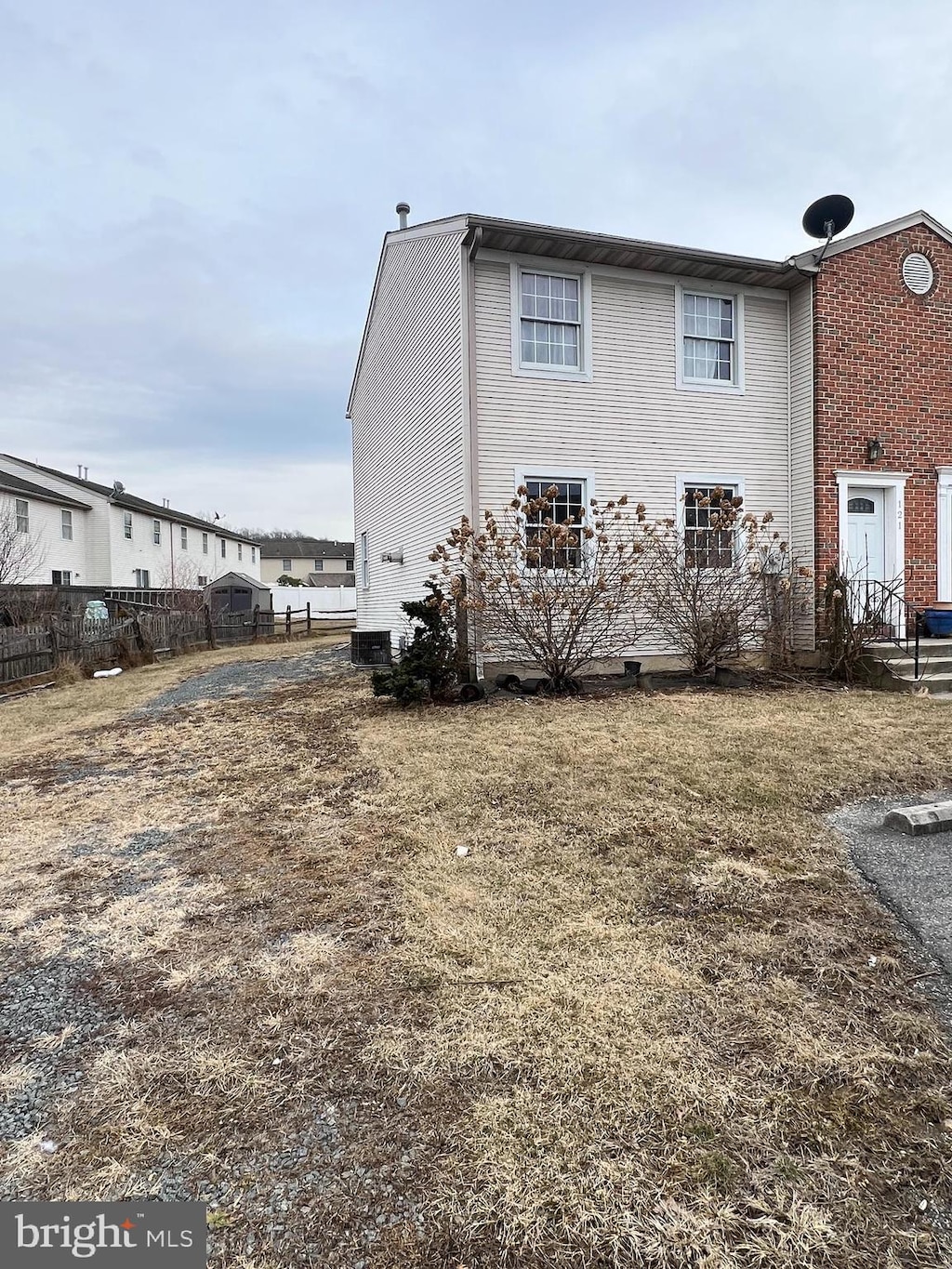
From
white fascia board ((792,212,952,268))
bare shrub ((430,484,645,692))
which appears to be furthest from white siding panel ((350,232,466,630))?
white fascia board ((792,212,952,268))

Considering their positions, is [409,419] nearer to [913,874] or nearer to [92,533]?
[913,874]

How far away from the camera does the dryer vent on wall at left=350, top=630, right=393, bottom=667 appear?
12836mm

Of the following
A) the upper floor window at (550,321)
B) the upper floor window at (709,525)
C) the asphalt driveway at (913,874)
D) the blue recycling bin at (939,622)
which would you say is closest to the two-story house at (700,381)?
the upper floor window at (550,321)

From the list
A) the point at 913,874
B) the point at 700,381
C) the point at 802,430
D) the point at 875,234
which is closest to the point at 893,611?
the point at 802,430

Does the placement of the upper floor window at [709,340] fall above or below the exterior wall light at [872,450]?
above

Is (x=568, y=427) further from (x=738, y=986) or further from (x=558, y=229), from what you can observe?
(x=738, y=986)

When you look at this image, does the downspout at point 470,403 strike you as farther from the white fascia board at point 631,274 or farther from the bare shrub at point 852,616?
the bare shrub at point 852,616

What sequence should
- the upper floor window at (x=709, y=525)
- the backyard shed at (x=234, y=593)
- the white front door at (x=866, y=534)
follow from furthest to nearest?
the backyard shed at (x=234, y=593), the white front door at (x=866, y=534), the upper floor window at (x=709, y=525)

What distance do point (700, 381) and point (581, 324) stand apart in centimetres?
223

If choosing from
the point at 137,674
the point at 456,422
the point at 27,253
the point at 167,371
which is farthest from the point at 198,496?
the point at 456,422

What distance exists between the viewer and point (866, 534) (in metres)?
11.1

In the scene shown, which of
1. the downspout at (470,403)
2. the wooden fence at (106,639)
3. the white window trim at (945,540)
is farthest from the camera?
the wooden fence at (106,639)

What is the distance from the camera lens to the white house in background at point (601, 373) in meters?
9.68

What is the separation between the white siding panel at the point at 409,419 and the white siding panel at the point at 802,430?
5.76 metres
